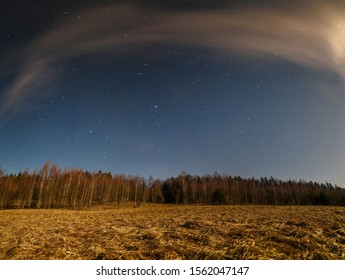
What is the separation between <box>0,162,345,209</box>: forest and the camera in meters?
52.9

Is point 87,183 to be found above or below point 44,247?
above

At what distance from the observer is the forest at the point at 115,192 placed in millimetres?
52906

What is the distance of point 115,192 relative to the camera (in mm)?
68312

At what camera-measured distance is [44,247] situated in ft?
13.8

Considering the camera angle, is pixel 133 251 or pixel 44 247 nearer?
pixel 133 251

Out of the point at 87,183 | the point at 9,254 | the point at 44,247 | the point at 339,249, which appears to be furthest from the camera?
the point at 87,183

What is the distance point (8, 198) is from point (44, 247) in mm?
63877
